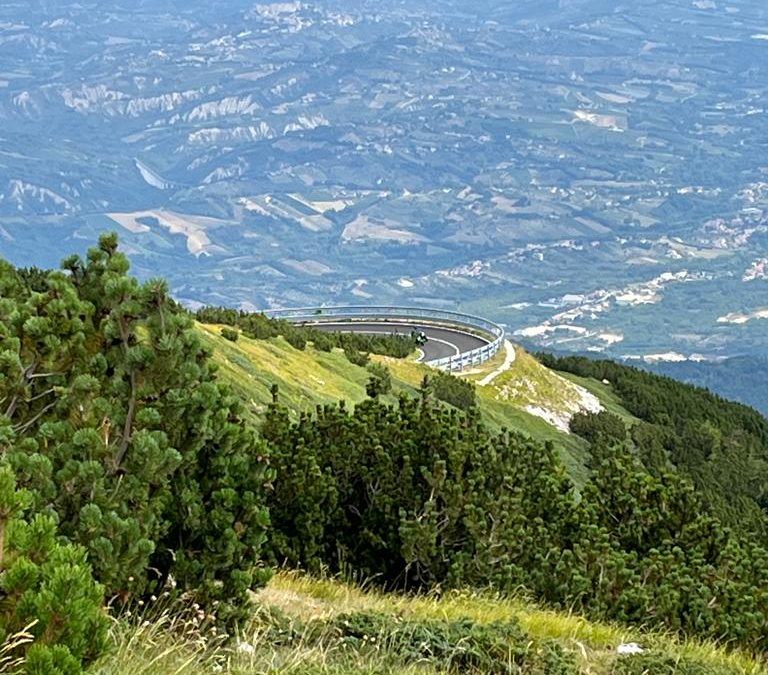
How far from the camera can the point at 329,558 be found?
12680 mm

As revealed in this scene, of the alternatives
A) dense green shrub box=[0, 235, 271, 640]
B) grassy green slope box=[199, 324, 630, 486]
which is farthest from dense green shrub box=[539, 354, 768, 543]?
dense green shrub box=[0, 235, 271, 640]

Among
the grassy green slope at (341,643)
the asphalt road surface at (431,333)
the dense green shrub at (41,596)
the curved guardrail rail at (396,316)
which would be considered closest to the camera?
Answer: the dense green shrub at (41,596)

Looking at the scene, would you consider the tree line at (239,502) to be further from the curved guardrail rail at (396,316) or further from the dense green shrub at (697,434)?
the curved guardrail rail at (396,316)

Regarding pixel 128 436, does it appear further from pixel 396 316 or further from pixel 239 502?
pixel 396 316

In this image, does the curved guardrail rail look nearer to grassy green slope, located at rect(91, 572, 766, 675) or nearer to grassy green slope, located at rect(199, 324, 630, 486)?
grassy green slope, located at rect(199, 324, 630, 486)

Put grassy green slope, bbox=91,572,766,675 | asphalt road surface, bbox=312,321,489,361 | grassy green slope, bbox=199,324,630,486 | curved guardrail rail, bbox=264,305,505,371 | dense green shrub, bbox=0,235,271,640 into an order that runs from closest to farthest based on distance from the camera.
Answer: grassy green slope, bbox=91,572,766,675, dense green shrub, bbox=0,235,271,640, grassy green slope, bbox=199,324,630,486, asphalt road surface, bbox=312,321,489,361, curved guardrail rail, bbox=264,305,505,371

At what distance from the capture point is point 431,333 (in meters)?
58.0

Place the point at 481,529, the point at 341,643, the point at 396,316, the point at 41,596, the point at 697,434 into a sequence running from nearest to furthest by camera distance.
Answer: the point at 41,596
the point at 341,643
the point at 481,529
the point at 697,434
the point at 396,316

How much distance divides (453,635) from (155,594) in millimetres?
2049

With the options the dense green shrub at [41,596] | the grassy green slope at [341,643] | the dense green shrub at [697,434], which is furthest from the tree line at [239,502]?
the dense green shrub at [697,434]

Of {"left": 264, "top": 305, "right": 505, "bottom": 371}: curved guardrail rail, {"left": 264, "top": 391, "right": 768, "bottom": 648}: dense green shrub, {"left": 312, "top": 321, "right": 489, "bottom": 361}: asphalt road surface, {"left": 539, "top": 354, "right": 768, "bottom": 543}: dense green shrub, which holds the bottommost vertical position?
{"left": 539, "top": 354, "right": 768, "bottom": 543}: dense green shrub

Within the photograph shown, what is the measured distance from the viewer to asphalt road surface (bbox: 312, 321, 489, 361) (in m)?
52.4

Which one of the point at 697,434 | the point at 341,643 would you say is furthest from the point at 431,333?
the point at 341,643

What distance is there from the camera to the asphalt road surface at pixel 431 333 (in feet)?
172
